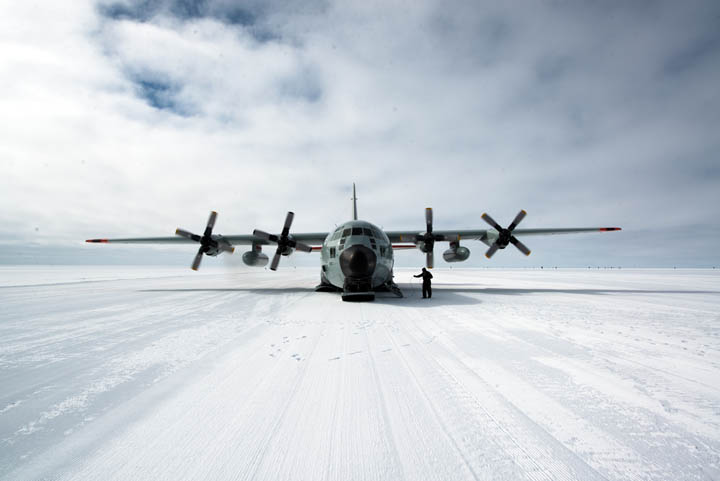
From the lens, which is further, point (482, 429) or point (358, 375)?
point (358, 375)

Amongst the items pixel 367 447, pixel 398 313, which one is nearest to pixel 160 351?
pixel 367 447

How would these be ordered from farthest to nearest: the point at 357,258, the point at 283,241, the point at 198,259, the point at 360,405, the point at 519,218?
1. the point at 198,259
2. the point at 283,241
3. the point at 519,218
4. the point at 357,258
5. the point at 360,405

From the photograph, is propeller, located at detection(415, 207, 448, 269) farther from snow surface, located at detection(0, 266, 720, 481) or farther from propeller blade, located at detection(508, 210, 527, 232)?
snow surface, located at detection(0, 266, 720, 481)

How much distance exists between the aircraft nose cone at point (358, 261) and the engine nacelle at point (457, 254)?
801cm

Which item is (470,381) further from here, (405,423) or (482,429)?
(405,423)

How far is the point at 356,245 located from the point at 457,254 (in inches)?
342

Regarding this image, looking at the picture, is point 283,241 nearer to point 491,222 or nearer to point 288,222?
point 288,222

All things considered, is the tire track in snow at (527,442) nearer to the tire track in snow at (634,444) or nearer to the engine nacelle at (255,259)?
the tire track in snow at (634,444)

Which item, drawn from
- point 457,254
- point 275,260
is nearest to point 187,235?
point 275,260

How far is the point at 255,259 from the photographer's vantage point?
62.3ft

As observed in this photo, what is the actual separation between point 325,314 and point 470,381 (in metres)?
5.82

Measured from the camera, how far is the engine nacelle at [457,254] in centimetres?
1791

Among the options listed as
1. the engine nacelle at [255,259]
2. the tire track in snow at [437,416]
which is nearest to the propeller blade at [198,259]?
the engine nacelle at [255,259]

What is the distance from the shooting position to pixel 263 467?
2.16 metres
